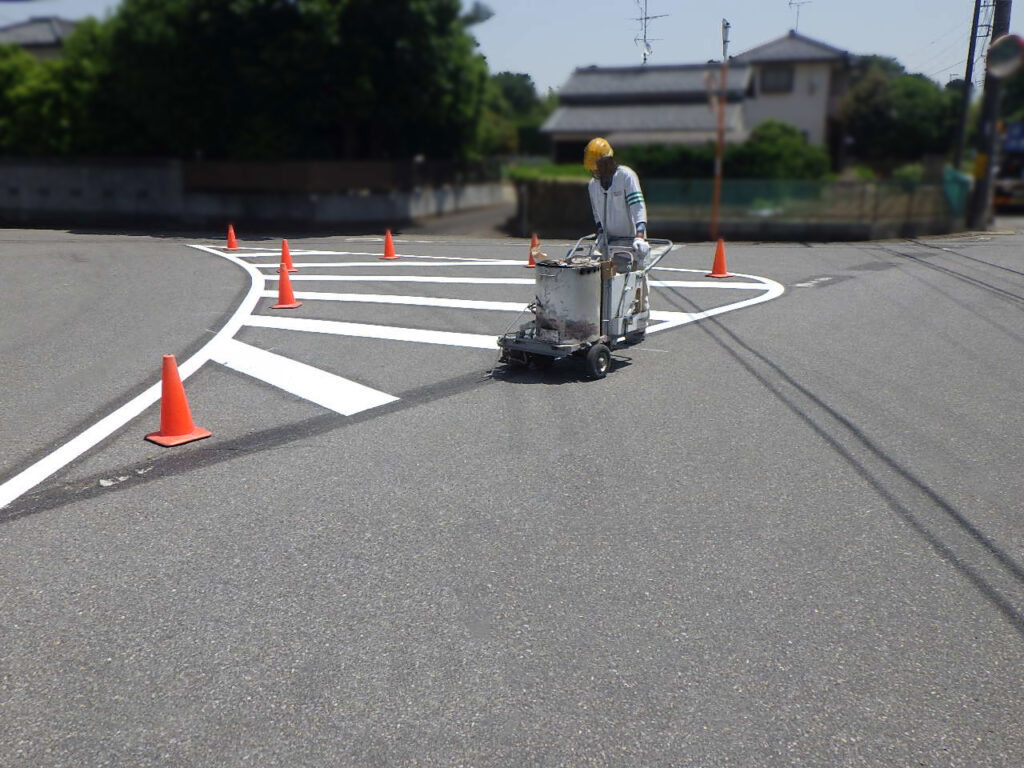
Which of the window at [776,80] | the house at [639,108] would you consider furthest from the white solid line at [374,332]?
the window at [776,80]

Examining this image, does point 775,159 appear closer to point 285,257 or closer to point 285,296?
point 285,257

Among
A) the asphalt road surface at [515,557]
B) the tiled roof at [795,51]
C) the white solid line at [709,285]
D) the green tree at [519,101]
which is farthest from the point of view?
the tiled roof at [795,51]

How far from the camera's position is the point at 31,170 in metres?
32.7

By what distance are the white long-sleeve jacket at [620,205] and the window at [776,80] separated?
31108mm

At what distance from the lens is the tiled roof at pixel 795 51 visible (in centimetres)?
3453

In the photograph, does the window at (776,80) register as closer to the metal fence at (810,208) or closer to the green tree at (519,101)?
the green tree at (519,101)

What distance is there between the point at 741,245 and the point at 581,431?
14.8 meters

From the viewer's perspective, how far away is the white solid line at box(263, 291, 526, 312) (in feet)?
35.6

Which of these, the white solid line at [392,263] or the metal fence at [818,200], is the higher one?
the metal fence at [818,200]

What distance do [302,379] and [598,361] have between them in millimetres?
2420

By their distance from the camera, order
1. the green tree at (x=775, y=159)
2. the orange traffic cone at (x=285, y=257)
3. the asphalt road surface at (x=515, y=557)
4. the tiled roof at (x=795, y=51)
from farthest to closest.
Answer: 1. the tiled roof at (x=795, y=51)
2. the green tree at (x=775, y=159)
3. the orange traffic cone at (x=285, y=257)
4. the asphalt road surface at (x=515, y=557)

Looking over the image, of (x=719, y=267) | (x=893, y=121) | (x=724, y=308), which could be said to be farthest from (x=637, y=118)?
(x=724, y=308)

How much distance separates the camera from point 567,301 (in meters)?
7.25

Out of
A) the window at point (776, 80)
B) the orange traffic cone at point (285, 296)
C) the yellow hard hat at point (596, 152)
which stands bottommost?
the orange traffic cone at point (285, 296)
